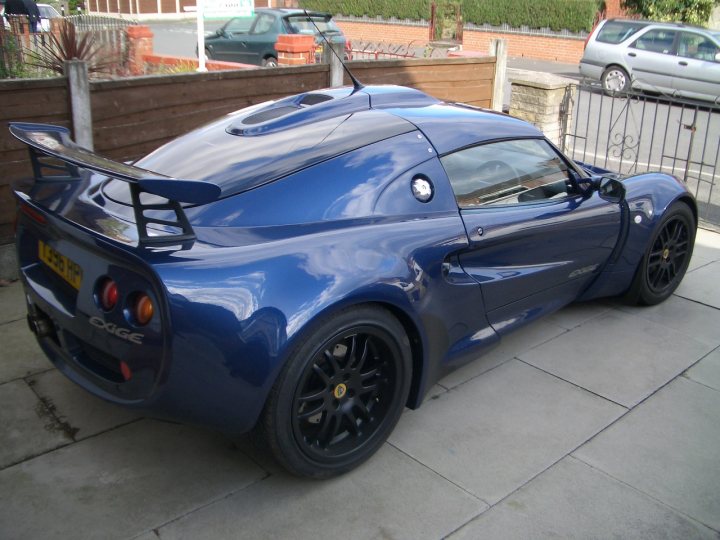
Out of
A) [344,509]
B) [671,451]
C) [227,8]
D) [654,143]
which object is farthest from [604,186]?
[227,8]

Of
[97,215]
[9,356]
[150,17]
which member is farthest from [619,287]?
[150,17]

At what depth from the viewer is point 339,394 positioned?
296 cm

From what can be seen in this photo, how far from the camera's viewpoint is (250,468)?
3102 mm

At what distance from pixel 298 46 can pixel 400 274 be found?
9.79 meters

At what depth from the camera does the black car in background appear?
14.9m

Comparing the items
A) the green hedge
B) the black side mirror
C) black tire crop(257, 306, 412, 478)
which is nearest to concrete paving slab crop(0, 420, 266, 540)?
black tire crop(257, 306, 412, 478)

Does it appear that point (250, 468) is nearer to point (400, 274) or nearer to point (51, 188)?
point (400, 274)

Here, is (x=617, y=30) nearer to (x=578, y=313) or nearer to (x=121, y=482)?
(x=578, y=313)

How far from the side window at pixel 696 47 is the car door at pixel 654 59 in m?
0.19

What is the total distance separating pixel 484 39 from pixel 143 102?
82.7 ft

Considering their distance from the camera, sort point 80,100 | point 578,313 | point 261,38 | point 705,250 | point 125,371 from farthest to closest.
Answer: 1. point 261,38
2. point 705,250
3. point 80,100
4. point 578,313
5. point 125,371

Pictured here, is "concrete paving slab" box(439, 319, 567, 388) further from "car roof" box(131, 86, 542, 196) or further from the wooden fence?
the wooden fence

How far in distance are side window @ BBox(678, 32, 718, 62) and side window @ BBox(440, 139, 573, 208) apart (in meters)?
13.1

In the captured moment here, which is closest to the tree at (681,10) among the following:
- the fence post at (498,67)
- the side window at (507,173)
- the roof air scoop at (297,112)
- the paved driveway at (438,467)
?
the fence post at (498,67)
